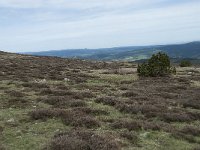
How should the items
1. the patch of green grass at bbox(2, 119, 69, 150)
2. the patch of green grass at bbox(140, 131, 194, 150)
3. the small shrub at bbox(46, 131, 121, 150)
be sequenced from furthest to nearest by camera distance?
the patch of green grass at bbox(140, 131, 194, 150) → the patch of green grass at bbox(2, 119, 69, 150) → the small shrub at bbox(46, 131, 121, 150)

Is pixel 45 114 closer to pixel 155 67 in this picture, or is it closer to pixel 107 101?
pixel 107 101

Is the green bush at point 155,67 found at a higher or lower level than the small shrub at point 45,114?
lower

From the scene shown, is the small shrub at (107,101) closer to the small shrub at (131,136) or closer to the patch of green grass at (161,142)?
the patch of green grass at (161,142)

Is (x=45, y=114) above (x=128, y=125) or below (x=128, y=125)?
above

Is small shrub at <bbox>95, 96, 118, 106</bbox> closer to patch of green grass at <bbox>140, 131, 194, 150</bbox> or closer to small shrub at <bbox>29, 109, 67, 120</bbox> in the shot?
small shrub at <bbox>29, 109, 67, 120</bbox>

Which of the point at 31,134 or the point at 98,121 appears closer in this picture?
the point at 31,134

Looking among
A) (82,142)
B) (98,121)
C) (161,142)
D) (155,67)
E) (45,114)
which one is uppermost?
(82,142)

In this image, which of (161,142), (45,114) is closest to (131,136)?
(161,142)

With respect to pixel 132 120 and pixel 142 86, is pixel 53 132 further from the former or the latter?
pixel 142 86

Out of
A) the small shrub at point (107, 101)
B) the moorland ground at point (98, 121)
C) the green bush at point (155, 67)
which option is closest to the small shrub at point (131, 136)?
the moorland ground at point (98, 121)

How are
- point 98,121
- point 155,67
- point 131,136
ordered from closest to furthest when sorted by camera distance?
1. point 131,136
2. point 98,121
3. point 155,67

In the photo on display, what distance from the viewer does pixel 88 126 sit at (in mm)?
15297

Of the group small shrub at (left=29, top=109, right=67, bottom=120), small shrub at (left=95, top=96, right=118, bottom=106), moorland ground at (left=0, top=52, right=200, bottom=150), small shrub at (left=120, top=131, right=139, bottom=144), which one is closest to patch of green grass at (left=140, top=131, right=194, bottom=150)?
moorland ground at (left=0, top=52, right=200, bottom=150)

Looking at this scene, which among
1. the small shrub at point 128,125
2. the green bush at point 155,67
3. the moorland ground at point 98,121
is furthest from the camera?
the green bush at point 155,67
